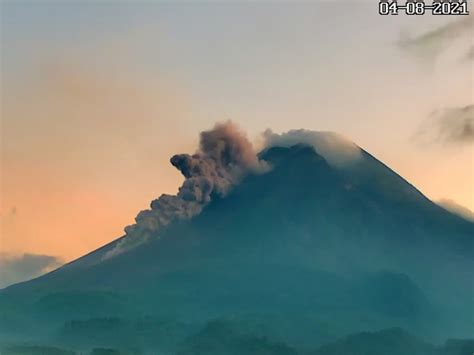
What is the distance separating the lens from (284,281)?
79.6 m

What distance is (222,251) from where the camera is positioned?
84875mm

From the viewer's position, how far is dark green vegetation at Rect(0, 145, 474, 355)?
2889 inches

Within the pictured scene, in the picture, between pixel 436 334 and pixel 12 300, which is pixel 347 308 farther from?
A: pixel 12 300

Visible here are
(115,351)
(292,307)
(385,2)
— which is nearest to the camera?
(385,2)

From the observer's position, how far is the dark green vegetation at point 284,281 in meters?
73.4

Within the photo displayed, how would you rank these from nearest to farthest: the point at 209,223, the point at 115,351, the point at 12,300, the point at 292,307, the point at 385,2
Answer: the point at 385,2
the point at 115,351
the point at 292,307
the point at 12,300
the point at 209,223

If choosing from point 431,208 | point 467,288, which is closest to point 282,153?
point 431,208

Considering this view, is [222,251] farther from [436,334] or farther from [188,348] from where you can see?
[436,334]

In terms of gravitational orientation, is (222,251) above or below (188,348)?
above

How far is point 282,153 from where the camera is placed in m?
90.3

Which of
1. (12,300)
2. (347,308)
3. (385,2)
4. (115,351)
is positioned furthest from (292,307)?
(385,2)

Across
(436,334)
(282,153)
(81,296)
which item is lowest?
(436,334)

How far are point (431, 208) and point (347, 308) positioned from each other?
18.3 metres

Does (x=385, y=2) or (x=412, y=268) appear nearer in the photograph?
(x=385, y=2)
